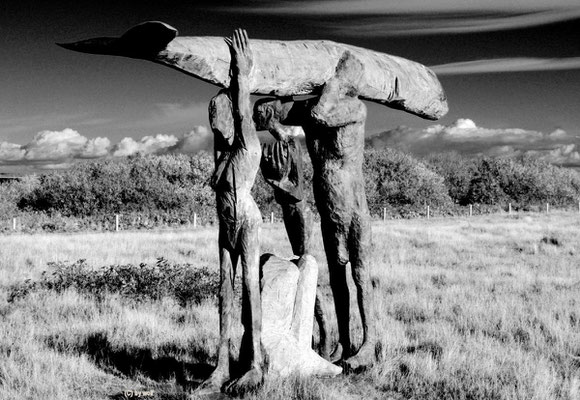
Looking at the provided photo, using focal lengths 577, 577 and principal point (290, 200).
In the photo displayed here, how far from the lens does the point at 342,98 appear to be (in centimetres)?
587

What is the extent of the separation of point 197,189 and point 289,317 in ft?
119

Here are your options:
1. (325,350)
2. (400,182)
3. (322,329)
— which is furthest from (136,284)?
(400,182)

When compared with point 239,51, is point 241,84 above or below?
below

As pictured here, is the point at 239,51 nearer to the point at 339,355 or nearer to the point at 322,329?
the point at 322,329

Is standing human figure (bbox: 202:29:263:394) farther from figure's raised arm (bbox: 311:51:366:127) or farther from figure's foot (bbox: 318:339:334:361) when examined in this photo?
figure's foot (bbox: 318:339:334:361)

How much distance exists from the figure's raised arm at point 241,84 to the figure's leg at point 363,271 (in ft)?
5.44

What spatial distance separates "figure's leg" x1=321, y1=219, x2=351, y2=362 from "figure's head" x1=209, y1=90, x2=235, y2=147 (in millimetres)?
1540

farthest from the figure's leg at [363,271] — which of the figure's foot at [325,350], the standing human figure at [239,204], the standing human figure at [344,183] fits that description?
the standing human figure at [239,204]

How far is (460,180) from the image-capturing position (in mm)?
64688

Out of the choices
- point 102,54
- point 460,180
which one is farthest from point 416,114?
point 460,180

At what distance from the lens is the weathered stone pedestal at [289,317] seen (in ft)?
17.5

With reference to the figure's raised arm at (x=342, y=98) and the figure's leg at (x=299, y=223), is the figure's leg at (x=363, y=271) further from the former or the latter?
the figure's raised arm at (x=342, y=98)

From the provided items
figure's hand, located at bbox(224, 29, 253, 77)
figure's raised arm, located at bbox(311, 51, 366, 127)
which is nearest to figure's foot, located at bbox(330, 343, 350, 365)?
figure's raised arm, located at bbox(311, 51, 366, 127)

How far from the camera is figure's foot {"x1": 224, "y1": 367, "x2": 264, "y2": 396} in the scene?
4898 millimetres
